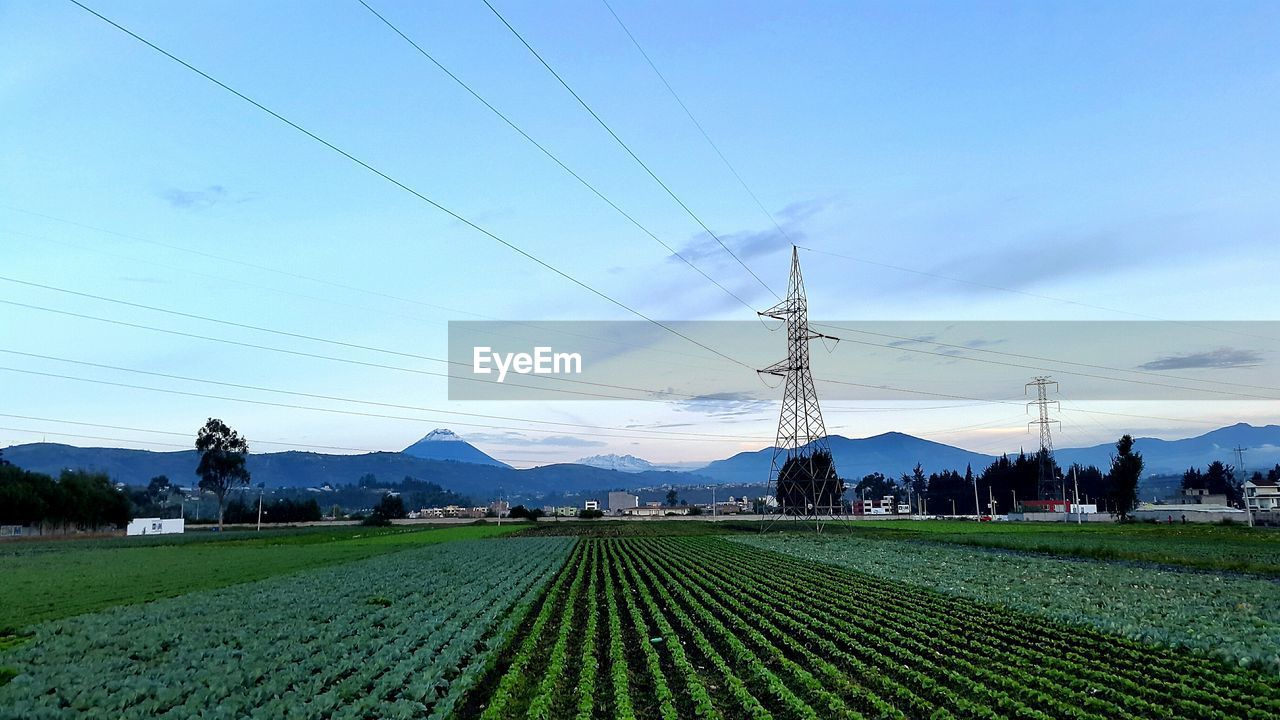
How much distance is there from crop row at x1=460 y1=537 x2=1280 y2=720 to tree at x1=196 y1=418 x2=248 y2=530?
168882 mm

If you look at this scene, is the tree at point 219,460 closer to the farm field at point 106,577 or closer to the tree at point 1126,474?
the farm field at point 106,577

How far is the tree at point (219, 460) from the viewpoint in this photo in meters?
167

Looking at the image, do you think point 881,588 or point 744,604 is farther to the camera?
point 881,588

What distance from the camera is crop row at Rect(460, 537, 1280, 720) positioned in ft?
46.2

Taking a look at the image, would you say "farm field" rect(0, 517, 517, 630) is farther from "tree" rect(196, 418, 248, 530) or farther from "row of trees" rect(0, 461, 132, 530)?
"tree" rect(196, 418, 248, 530)

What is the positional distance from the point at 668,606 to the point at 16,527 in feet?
403

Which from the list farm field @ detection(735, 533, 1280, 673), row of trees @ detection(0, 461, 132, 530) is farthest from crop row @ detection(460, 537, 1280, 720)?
row of trees @ detection(0, 461, 132, 530)

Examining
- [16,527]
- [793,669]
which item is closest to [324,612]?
[793,669]

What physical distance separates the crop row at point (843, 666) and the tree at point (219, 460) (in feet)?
554

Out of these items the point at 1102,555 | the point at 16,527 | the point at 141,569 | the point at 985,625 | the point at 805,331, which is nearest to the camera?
the point at 985,625

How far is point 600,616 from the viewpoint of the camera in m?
25.5

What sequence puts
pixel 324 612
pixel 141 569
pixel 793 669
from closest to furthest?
pixel 793 669 < pixel 324 612 < pixel 141 569

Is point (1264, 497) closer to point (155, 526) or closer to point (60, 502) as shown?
point (155, 526)

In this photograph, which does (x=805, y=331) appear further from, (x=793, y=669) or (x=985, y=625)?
(x=793, y=669)
